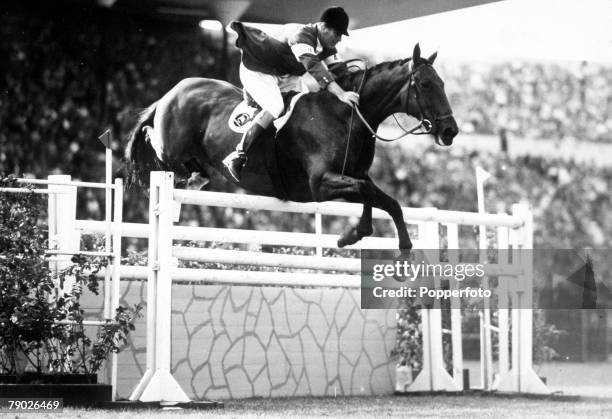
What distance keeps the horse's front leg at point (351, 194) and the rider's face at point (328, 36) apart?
2.31 feet

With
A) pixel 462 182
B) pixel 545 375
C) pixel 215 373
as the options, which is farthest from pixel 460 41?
pixel 215 373

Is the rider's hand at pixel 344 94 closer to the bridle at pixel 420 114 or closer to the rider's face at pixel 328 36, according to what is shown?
the bridle at pixel 420 114

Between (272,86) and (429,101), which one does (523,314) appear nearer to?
(429,101)

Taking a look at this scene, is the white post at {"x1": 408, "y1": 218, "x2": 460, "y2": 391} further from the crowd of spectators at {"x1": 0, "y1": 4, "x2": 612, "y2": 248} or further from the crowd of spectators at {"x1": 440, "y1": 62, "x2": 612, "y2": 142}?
the crowd of spectators at {"x1": 440, "y1": 62, "x2": 612, "y2": 142}

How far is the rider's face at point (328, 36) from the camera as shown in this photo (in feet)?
16.9

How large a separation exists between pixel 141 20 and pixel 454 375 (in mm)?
5935

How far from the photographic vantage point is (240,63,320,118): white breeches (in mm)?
5297

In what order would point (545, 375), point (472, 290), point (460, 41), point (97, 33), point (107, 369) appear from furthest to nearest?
point (460, 41)
point (97, 33)
point (545, 375)
point (472, 290)
point (107, 369)

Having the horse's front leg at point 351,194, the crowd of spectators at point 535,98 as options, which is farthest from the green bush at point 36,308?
the crowd of spectators at point 535,98

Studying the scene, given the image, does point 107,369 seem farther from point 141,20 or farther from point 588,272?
point 141,20

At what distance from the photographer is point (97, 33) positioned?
34.7ft

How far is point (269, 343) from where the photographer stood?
577cm

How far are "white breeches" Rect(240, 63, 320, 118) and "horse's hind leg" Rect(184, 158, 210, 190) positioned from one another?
78 cm

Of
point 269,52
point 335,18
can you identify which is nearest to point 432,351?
point 269,52
